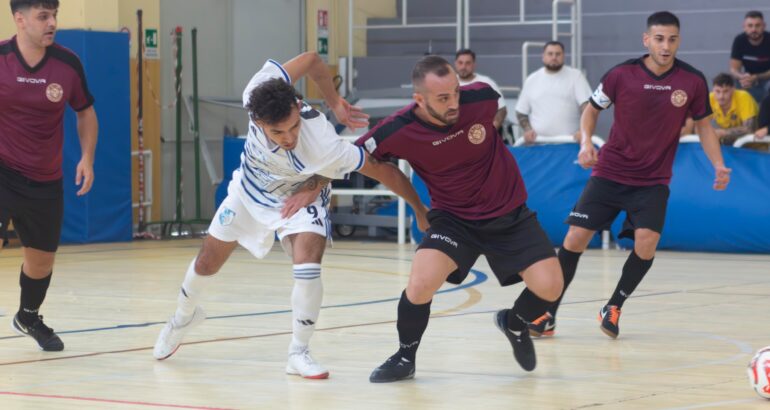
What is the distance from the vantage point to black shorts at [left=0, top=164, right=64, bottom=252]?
275 inches

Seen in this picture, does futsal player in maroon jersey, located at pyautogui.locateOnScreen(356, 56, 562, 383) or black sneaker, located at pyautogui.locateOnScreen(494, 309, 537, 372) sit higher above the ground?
futsal player in maroon jersey, located at pyautogui.locateOnScreen(356, 56, 562, 383)

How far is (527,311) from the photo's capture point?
251 inches

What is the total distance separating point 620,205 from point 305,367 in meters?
2.56

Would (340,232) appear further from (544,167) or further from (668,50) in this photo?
(668,50)

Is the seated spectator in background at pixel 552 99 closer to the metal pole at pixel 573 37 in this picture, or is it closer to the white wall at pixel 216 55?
the metal pole at pixel 573 37

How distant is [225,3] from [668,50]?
1223cm

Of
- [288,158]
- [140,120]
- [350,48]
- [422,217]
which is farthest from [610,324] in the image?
[350,48]

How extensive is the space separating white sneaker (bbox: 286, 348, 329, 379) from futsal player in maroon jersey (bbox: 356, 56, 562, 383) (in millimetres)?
264

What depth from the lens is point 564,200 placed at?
581 inches

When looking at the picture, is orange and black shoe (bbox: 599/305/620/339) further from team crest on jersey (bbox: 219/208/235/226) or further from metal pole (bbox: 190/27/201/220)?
metal pole (bbox: 190/27/201/220)

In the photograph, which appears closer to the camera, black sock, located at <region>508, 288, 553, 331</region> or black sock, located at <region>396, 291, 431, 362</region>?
black sock, located at <region>396, 291, 431, 362</region>

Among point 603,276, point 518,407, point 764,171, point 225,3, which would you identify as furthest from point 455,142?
point 225,3

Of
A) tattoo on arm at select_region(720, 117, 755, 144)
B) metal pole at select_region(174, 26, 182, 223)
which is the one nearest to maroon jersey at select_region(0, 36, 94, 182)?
tattoo on arm at select_region(720, 117, 755, 144)

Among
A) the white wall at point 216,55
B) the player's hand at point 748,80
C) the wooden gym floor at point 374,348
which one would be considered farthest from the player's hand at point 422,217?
the white wall at point 216,55
